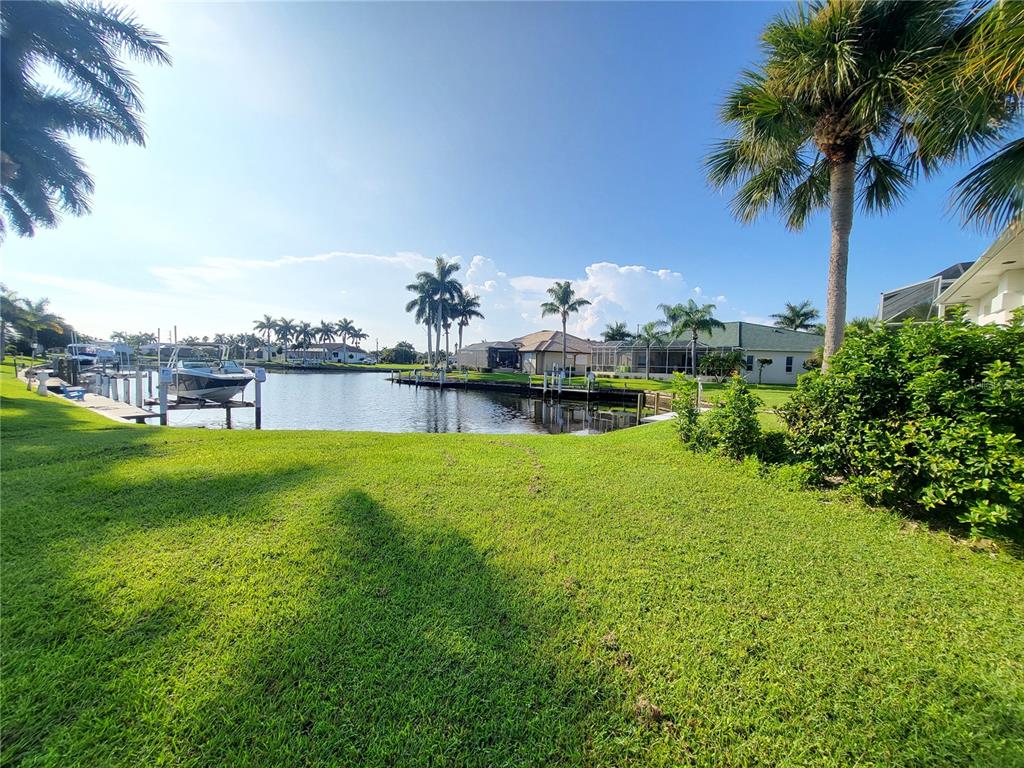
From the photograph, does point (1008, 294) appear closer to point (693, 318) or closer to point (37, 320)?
point (693, 318)

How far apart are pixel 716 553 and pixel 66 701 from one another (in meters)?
4.17

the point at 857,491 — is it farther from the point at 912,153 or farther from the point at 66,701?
the point at 912,153

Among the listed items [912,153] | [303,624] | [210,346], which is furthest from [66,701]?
[210,346]

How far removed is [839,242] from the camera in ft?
23.0

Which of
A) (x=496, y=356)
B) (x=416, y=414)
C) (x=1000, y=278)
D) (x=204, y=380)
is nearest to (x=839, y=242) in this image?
(x=1000, y=278)

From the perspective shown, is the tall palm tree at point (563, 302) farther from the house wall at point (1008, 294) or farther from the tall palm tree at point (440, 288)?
the house wall at point (1008, 294)

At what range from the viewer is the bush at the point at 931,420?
3264 millimetres

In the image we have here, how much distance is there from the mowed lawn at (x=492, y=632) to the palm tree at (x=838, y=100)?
5124 mm

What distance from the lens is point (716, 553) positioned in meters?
3.31

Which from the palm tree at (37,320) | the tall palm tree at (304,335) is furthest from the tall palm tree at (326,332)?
the palm tree at (37,320)

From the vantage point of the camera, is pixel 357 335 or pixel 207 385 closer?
pixel 207 385

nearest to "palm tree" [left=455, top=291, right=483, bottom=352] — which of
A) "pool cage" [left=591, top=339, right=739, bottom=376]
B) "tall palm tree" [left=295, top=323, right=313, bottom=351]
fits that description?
"pool cage" [left=591, top=339, right=739, bottom=376]

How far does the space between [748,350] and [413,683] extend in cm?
3313

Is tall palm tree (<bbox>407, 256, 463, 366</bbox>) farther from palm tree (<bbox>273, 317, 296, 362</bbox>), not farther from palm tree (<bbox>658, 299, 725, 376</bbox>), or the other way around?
palm tree (<bbox>273, 317, 296, 362</bbox>)
